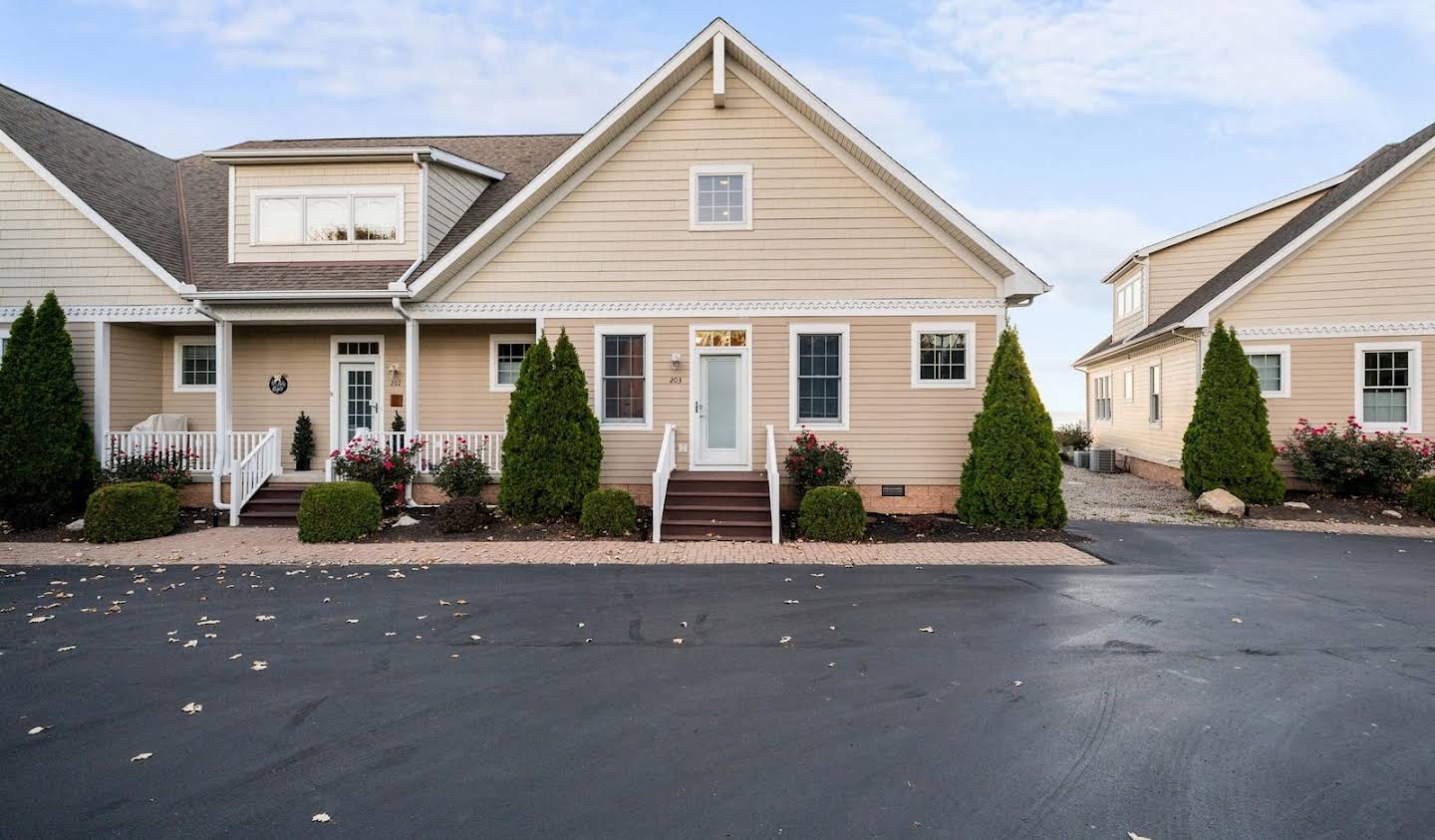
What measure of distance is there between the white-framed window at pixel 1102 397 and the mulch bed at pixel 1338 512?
10.4 m

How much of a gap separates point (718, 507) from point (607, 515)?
182cm

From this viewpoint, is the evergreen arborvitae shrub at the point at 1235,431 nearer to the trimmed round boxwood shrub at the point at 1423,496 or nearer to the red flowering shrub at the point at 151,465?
the trimmed round boxwood shrub at the point at 1423,496

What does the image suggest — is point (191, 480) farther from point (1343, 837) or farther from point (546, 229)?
point (1343, 837)

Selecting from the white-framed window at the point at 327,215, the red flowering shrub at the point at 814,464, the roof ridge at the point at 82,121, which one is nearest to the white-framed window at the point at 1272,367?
the red flowering shrub at the point at 814,464

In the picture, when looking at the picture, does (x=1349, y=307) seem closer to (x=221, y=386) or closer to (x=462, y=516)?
(x=462, y=516)

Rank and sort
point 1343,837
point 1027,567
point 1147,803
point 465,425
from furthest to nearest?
point 465,425 → point 1027,567 → point 1147,803 → point 1343,837

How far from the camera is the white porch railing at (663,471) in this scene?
36.4 ft

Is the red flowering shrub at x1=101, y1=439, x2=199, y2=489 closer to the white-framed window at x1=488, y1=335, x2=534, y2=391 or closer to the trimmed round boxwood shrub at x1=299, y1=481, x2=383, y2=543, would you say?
the trimmed round boxwood shrub at x1=299, y1=481, x2=383, y2=543

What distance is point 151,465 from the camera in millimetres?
13109

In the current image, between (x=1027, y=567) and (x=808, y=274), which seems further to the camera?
(x=808, y=274)

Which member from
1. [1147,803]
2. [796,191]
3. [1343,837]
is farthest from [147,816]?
[796,191]

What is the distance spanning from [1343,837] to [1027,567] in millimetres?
6008

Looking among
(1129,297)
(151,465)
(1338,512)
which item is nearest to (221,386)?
(151,465)

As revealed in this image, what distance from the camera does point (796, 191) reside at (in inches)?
506
